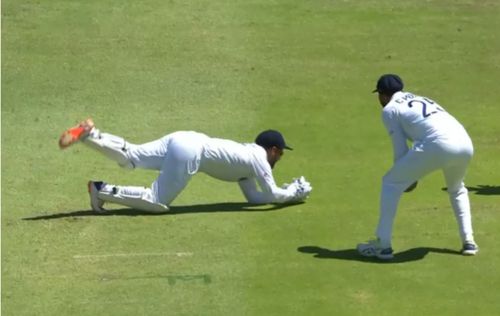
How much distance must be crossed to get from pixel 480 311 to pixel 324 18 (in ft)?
40.3

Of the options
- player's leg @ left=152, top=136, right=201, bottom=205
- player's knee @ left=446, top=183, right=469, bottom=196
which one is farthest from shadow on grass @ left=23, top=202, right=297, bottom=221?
player's knee @ left=446, top=183, right=469, bottom=196

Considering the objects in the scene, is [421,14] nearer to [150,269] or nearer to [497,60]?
[497,60]

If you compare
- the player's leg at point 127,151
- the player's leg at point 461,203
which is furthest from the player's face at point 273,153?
the player's leg at point 461,203

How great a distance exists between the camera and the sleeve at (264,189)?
49.2 ft

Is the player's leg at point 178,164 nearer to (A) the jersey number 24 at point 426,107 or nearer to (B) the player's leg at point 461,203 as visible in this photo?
(A) the jersey number 24 at point 426,107

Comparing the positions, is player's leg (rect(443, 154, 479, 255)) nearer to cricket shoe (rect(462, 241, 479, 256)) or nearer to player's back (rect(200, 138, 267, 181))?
cricket shoe (rect(462, 241, 479, 256))

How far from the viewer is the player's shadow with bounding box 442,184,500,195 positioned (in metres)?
16.0

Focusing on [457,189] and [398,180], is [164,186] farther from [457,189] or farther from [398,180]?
[457,189]

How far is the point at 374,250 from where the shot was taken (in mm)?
13539

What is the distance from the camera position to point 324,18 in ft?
78.5

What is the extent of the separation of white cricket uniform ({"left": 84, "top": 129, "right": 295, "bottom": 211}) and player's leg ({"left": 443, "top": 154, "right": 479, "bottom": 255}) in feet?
7.58

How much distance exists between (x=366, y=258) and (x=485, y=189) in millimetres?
3070

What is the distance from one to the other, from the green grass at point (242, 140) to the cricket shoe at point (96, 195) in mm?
111

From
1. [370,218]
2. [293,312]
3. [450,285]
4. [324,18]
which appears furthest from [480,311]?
[324,18]
